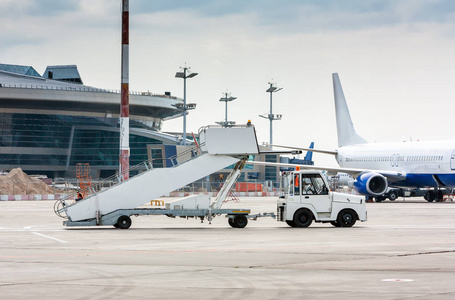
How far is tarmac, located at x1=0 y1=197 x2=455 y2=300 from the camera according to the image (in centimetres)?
1087

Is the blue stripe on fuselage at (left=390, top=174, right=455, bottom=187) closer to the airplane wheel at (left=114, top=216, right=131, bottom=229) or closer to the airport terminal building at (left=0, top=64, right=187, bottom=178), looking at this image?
the airplane wheel at (left=114, top=216, right=131, bottom=229)

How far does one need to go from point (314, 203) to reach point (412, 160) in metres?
31.6

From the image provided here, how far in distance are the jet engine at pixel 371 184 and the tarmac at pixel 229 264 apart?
30.3m

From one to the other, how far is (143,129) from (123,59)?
89.0 meters

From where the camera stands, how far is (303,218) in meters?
27.4

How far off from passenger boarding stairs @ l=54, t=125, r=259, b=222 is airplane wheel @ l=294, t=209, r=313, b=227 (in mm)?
2787

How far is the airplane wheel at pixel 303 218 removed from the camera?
89.4 feet

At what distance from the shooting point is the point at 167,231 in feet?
84.4

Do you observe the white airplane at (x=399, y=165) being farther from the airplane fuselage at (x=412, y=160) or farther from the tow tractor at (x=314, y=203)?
the tow tractor at (x=314, y=203)

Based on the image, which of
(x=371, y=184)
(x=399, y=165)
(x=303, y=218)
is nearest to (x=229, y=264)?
(x=303, y=218)

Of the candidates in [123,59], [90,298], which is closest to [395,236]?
[90,298]

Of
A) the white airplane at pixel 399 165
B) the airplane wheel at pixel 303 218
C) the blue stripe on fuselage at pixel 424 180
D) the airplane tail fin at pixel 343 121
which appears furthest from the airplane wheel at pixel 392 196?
the airplane wheel at pixel 303 218

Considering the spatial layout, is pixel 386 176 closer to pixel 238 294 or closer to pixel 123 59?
Result: pixel 123 59

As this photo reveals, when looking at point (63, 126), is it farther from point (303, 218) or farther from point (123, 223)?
point (303, 218)
